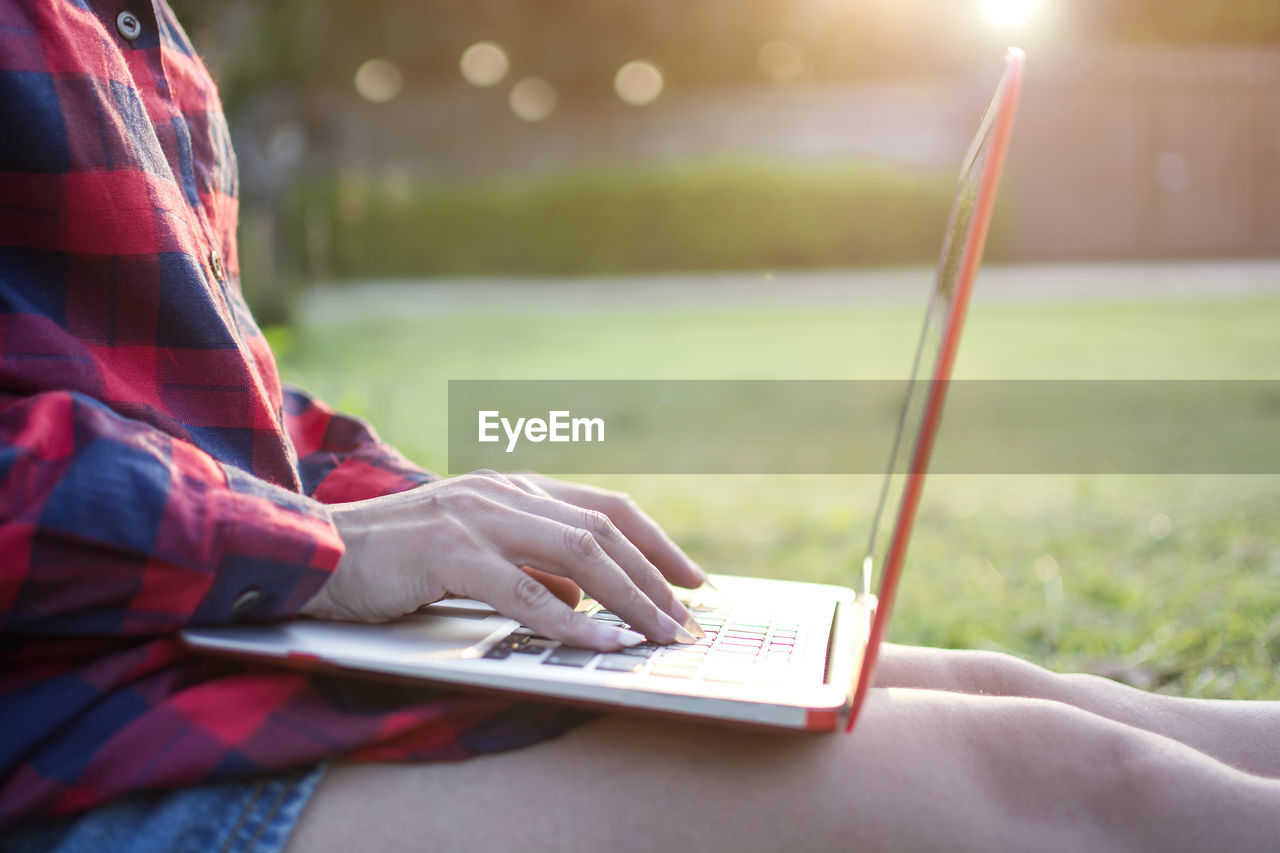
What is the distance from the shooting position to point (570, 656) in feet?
2.47

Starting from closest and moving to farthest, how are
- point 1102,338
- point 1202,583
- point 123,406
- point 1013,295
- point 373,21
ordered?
point 123,406 < point 1202,583 < point 1102,338 < point 1013,295 < point 373,21

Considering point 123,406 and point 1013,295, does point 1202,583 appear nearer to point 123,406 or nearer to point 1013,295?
point 123,406

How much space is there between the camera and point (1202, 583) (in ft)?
7.75

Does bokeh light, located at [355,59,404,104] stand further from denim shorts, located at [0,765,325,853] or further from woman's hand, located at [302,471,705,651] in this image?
denim shorts, located at [0,765,325,853]

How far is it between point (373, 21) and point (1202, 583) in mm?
15053

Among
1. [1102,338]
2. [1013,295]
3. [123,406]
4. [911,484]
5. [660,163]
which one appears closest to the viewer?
[911,484]

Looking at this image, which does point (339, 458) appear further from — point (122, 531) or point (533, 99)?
point (533, 99)

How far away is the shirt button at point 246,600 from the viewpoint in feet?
2.33

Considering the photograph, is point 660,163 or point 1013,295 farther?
point 660,163

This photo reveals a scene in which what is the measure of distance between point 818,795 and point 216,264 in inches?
27.6

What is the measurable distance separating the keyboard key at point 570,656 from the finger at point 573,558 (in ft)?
0.17

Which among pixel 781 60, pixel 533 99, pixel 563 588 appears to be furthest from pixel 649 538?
pixel 781 60

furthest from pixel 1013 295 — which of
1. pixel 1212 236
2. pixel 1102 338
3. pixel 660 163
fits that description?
pixel 660 163

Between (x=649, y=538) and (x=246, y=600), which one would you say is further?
(x=649, y=538)
